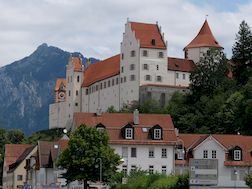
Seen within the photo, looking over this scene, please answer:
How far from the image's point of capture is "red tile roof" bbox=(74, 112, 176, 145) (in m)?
86.2

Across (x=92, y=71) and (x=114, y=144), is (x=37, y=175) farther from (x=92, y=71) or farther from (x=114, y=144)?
(x=92, y=71)

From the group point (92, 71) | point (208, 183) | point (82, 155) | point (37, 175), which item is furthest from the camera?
point (92, 71)

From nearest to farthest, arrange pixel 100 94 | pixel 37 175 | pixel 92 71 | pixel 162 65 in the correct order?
pixel 37 175, pixel 162 65, pixel 100 94, pixel 92 71

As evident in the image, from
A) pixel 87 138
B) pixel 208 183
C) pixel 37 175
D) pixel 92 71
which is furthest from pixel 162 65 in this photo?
pixel 208 183

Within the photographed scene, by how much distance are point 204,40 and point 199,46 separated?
2526 millimetres

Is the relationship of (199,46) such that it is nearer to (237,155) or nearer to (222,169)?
(237,155)

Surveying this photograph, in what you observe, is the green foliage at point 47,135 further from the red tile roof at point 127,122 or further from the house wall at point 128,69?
the red tile roof at point 127,122

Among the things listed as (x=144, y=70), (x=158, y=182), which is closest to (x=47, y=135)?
(x=144, y=70)

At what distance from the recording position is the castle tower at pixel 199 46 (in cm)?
16930

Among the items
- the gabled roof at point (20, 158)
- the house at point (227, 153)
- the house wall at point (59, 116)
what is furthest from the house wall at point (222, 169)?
the house wall at point (59, 116)

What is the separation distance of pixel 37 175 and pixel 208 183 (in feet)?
204

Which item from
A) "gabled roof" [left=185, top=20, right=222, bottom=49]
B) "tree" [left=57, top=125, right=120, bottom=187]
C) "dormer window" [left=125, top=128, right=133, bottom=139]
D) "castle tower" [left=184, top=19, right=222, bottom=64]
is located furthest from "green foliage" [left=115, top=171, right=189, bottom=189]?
"gabled roof" [left=185, top=20, right=222, bottom=49]

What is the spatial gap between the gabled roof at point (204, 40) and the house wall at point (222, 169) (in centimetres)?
8421

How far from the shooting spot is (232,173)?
→ 272 ft
